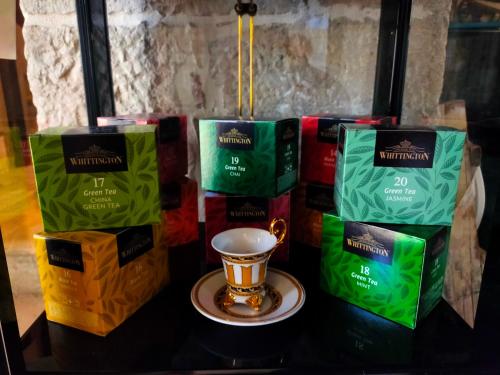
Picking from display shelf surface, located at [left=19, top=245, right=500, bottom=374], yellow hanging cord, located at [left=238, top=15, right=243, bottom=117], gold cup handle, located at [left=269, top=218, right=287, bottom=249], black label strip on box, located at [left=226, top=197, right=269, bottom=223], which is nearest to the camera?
display shelf surface, located at [left=19, top=245, right=500, bottom=374]

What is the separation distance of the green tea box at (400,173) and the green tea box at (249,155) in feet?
0.46

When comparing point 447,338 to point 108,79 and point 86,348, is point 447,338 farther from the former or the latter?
point 108,79

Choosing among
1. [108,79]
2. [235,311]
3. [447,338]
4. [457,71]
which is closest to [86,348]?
[235,311]

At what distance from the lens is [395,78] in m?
0.89

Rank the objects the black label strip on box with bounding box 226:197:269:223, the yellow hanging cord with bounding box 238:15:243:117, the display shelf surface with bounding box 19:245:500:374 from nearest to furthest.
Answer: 1. the display shelf surface with bounding box 19:245:500:374
2. the black label strip on box with bounding box 226:197:269:223
3. the yellow hanging cord with bounding box 238:15:243:117

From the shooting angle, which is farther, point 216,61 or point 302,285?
point 216,61

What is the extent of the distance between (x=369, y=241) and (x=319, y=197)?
233mm

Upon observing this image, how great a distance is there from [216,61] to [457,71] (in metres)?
0.51

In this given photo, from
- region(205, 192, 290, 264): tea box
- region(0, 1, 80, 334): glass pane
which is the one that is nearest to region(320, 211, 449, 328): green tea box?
region(205, 192, 290, 264): tea box

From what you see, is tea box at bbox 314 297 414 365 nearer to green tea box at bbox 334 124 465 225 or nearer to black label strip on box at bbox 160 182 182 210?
green tea box at bbox 334 124 465 225

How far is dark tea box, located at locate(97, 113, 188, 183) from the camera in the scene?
753 mm

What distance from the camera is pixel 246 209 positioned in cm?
75

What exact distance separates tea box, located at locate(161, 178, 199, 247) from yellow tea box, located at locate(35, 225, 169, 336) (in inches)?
7.5

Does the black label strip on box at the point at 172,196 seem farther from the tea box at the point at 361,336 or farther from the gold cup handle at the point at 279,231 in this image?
the tea box at the point at 361,336
